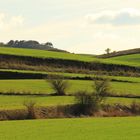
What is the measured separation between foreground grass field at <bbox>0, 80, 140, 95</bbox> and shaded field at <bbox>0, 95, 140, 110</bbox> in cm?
380

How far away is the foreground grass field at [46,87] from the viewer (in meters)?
64.4

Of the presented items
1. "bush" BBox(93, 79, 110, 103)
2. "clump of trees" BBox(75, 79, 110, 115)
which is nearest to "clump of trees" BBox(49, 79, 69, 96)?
"bush" BBox(93, 79, 110, 103)

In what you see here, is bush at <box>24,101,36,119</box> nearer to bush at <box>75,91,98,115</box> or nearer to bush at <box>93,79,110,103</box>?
bush at <box>75,91,98,115</box>

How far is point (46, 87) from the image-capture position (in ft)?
224

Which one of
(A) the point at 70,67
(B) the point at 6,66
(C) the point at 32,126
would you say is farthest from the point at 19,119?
(A) the point at 70,67

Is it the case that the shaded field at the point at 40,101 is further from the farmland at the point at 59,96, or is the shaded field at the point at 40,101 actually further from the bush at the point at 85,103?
the bush at the point at 85,103

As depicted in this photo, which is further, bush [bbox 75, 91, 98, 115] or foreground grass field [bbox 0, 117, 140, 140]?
bush [bbox 75, 91, 98, 115]

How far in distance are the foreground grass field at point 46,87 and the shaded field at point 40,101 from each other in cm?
380

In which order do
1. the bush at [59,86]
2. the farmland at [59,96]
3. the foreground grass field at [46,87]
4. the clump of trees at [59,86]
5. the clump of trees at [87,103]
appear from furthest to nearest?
the foreground grass field at [46,87], the bush at [59,86], the clump of trees at [59,86], the clump of trees at [87,103], the farmland at [59,96]

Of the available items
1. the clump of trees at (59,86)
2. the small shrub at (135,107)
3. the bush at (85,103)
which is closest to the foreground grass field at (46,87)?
the clump of trees at (59,86)

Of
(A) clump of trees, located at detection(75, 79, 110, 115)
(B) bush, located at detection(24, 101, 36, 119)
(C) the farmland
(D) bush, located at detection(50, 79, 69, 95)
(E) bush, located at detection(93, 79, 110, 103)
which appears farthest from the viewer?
(D) bush, located at detection(50, 79, 69, 95)

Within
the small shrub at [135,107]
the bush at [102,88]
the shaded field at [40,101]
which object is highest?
the bush at [102,88]

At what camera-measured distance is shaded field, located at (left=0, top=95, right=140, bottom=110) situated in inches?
2042

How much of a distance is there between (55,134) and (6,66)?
51138mm
